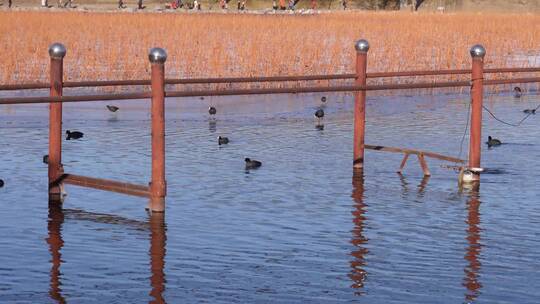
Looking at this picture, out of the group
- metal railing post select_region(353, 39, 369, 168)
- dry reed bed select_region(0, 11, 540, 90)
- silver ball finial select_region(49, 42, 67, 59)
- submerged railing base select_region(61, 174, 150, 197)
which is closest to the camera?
submerged railing base select_region(61, 174, 150, 197)

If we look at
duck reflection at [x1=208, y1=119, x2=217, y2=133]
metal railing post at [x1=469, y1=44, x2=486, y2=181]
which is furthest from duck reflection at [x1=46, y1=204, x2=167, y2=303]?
duck reflection at [x1=208, y1=119, x2=217, y2=133]

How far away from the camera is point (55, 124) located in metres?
11.3

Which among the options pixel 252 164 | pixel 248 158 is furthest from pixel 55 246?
pixel 248 158

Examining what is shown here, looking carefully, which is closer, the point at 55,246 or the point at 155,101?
the point at 55,246

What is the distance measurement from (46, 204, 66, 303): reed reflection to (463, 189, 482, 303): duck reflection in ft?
8.79

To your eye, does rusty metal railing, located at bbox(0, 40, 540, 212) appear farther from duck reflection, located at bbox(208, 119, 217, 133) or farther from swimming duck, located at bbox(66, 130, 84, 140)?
duck reflection, located at bbox(208, 119, 217, 133)

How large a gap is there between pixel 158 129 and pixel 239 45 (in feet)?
70.5

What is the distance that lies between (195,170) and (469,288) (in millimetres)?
5983

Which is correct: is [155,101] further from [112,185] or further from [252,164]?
[252,164]

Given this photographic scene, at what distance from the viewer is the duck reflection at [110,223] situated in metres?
8.26

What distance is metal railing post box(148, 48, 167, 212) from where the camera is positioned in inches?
409

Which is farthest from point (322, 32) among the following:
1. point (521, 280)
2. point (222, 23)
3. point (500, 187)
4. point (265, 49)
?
point (521, 280)

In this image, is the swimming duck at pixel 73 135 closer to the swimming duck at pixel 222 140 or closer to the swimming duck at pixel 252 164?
the swimming duck at pixel 222 140

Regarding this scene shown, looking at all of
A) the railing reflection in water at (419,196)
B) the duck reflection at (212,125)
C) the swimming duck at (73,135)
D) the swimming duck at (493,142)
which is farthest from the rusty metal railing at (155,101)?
the duck reflection at (212,125)
